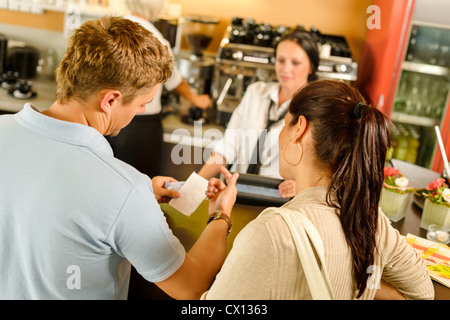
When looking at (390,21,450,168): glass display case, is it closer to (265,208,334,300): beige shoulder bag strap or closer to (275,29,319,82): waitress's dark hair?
(275,29,319,82): waitress's dark hair

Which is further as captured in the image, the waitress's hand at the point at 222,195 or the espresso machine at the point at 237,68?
the espresso machine at the point at 237,68

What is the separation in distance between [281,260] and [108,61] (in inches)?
24.7

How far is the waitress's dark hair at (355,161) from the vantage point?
1.13m

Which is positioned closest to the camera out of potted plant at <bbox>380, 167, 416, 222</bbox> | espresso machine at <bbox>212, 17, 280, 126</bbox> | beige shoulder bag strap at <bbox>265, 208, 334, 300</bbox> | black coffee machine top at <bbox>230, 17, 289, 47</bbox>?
beige shoulder bag strap at <bbox>265, 208, 334, 300</bbox>

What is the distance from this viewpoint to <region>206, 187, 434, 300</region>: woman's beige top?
1.03 m

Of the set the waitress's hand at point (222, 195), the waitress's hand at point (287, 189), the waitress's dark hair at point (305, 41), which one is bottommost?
the waitress's hand at point (287, 189)

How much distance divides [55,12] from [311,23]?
2218 mm

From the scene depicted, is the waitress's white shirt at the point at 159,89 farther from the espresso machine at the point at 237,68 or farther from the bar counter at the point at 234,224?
the bar counter at the point at 234,224

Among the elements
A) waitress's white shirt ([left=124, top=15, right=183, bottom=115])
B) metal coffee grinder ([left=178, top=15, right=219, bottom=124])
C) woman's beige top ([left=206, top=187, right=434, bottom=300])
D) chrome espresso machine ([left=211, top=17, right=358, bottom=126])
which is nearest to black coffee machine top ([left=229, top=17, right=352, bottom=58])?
chrome espresso machine ([left=211, top=17, right=358, bottom=126])

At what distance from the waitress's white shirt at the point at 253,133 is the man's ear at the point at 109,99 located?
1459 mm

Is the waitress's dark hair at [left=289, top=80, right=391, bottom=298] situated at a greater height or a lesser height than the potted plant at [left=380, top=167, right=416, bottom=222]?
greater

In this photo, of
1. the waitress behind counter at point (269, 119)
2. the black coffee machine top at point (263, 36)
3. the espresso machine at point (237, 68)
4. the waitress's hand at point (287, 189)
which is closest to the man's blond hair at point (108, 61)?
the waitress's hand at point (287, 189)

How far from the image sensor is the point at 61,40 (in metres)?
4.24
